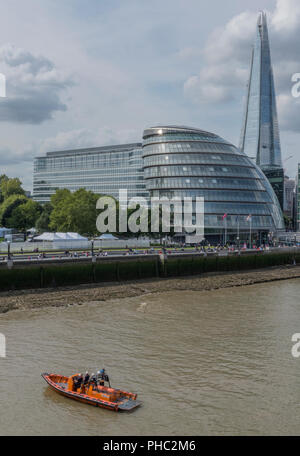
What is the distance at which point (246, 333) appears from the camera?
33.8m

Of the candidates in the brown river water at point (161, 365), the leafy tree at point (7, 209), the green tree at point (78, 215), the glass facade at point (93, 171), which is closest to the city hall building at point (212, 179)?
the green tree at point (78, 215)

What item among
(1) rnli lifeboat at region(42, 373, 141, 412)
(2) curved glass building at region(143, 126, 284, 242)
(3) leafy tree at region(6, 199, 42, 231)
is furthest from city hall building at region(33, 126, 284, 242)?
(1) rnli lifeboat at region(42, 373, 141, 412)

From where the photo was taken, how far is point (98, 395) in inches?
846

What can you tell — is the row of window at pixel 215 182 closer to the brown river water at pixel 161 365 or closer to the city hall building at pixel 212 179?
the city hall building at pixel 212 179

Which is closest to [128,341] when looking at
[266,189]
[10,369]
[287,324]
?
[10,369]

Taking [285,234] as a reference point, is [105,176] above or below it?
above

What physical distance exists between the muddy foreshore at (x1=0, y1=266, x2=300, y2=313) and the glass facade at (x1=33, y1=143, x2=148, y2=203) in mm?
77557

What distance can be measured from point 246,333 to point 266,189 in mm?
93317

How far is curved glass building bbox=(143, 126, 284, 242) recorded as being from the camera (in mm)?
112438

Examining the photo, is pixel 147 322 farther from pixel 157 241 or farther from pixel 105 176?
pixel 105 176

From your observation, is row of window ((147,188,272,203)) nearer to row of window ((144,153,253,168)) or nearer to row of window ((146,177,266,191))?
row of window ((146,177,266,191))

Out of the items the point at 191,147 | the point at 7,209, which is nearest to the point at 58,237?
the point at 191,147

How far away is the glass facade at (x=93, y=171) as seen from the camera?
492 feet

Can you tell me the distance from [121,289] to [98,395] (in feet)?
100
